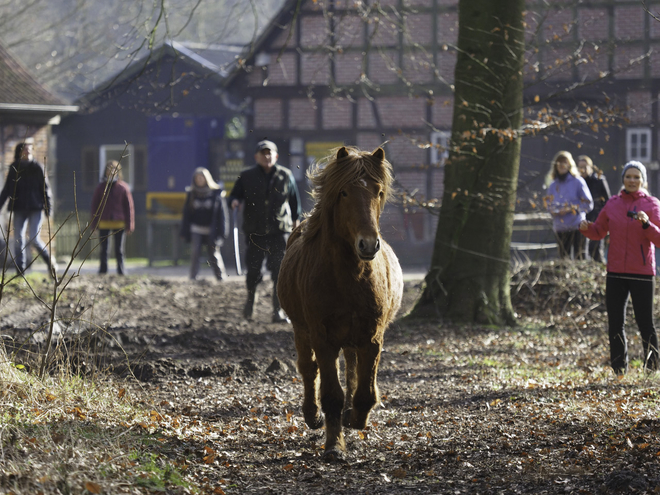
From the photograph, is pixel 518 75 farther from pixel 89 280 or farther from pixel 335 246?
pixel 89 280

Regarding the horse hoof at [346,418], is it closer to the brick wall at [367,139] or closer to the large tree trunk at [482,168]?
the large tree trunk at [482,168]

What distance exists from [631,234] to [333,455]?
3945 mm

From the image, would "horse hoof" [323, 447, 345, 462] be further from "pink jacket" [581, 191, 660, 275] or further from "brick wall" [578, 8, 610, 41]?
"brick wall" [578, 8, 610, 41]

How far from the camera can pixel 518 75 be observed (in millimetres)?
10758

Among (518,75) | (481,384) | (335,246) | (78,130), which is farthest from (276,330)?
(78,130)

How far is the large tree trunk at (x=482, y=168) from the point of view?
10.7 m

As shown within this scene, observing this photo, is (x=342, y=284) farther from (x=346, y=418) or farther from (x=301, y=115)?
(x=301, y=115)

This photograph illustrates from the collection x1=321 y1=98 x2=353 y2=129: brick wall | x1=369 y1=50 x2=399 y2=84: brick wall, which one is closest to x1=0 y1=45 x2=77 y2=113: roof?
x1=321 y1=98 x2=353 y2=129: brick wall

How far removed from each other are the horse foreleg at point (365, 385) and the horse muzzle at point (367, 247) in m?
0.91

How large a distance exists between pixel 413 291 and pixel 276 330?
5145mm

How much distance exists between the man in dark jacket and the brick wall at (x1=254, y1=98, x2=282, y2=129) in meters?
16.5

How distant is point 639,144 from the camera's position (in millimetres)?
26422

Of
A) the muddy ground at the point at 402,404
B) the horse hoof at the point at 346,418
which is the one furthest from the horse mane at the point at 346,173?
the muddy ground at the point at 402,404

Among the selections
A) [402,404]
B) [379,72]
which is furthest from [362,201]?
[379,72]
